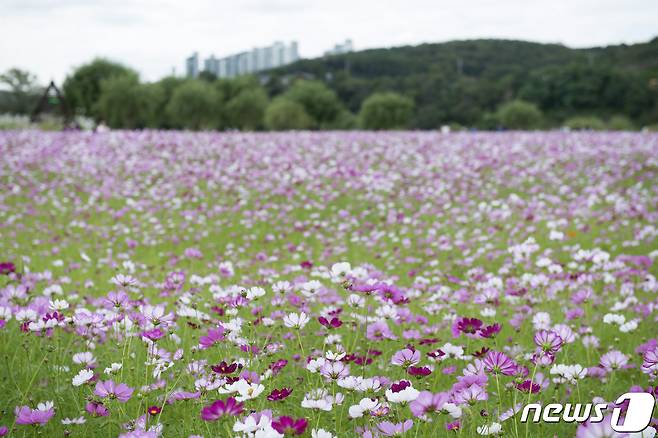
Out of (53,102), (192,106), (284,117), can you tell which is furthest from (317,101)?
(53,102)

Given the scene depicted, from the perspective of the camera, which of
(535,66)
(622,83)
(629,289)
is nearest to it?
(629,289)

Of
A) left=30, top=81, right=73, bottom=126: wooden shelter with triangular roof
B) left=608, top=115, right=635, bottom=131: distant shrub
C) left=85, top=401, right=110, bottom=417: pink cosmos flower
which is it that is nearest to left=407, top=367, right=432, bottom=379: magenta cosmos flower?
left=85, top=401, right=110, bottom=417: pink cosmos flower

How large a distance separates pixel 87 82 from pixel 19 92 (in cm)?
2878

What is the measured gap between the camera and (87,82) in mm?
64312

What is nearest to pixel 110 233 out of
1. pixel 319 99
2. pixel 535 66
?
pixel 319 99

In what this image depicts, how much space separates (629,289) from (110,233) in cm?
635

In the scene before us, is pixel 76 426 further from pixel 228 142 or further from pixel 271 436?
pixel 228 142

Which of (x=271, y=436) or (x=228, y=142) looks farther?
(x=228, y=142)

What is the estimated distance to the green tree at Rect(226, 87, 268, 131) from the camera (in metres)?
57.4

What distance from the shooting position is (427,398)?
1.88 meters

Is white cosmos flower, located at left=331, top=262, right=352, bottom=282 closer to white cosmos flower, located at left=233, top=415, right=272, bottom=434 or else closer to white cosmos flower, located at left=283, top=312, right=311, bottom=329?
white cosmos flower, located at left=283, top=312, right=311, bottom=329

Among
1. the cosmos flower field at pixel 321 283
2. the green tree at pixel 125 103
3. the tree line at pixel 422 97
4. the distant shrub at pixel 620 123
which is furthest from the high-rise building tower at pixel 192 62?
the cosmos flower field at pixel 321 283

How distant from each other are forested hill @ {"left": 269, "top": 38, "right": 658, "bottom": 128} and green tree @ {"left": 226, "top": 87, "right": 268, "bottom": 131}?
1696 centimetres

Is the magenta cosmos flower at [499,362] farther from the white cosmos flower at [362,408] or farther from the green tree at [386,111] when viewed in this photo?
the green tree at [386,111]
